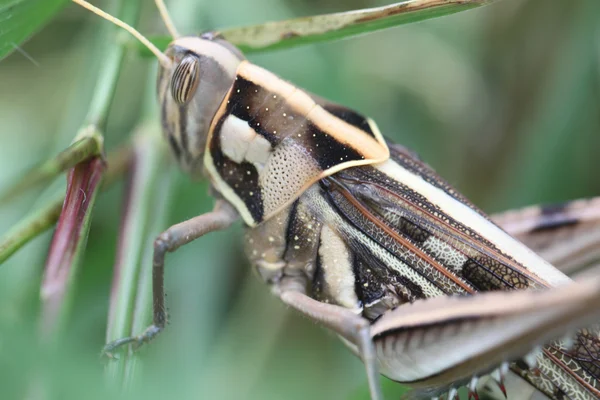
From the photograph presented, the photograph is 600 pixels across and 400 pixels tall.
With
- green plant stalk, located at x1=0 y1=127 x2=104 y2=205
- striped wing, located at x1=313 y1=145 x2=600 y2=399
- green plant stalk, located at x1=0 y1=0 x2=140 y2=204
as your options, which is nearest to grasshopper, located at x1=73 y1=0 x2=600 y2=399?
striped wing, located at x1=313 y1=145 x2=600 y2=399

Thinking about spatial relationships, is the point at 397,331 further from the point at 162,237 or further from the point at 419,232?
the point at 162,237

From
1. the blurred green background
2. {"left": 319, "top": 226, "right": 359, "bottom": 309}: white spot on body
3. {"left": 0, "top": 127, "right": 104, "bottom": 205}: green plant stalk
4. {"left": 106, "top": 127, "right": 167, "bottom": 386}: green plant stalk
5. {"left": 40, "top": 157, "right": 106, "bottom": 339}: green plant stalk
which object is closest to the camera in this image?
{"left": 40, "top": 157, "right": 106, "bottom": 339}: green plant stalk

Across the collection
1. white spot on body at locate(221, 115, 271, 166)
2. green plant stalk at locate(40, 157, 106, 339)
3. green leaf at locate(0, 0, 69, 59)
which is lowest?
white spot on body at locate(221, 115, 271, 166)

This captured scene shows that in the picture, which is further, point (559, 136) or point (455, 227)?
point (559, 136)

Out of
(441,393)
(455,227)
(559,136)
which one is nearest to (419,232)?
(455,227)

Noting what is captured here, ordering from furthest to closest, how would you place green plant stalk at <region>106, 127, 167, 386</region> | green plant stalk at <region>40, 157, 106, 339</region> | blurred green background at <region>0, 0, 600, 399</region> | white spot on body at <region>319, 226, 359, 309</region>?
blurred green background at <region>0, 0, 600, 399</region>
white spot on body at <region>319, 226, 359, 309</region>
green plant stalk at <region>106, 127, 167, 386</region>
green plant stalk at <region>40, 157, 106, 339</region>

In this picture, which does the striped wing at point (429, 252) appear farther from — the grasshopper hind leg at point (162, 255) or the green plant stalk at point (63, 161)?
the green plant stalk at point (63, 161)

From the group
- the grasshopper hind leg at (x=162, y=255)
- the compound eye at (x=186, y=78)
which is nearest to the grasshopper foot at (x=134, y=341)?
the grasshopper hind leg at (x=162, y=255)

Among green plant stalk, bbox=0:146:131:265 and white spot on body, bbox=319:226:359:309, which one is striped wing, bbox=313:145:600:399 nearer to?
white spot on body, bbox=319:226:359:309
